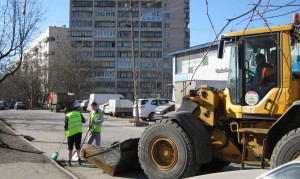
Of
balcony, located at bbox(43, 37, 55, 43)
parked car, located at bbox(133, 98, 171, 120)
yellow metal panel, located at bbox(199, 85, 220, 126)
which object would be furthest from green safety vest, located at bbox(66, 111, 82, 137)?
balcony, located at bbox(43, 37, 55, 43)

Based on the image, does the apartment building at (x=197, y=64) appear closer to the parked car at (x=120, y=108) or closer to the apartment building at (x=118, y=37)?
the parked car at (x=120, y=108)

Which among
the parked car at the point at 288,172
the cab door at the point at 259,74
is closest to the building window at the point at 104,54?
the cab door at the point at 259,74

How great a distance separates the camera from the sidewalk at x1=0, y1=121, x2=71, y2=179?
30.3ft

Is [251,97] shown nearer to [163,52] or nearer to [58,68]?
[58,68]

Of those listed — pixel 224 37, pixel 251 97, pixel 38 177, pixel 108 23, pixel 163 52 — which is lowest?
pixel 38 177

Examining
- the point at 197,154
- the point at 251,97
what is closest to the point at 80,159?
the point at 197,154

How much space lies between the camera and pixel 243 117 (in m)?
7.78

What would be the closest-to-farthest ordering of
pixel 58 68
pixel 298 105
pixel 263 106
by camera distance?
pixel 298 105
pixel 263 106
pixel 58 68

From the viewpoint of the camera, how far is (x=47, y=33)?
5285 inches

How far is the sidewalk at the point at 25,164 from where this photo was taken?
364 inches

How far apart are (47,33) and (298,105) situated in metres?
134

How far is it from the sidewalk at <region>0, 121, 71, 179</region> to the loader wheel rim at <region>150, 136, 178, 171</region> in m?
2.10

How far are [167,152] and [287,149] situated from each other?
99.1 inches

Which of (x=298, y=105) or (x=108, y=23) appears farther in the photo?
(x=108, y=23)
